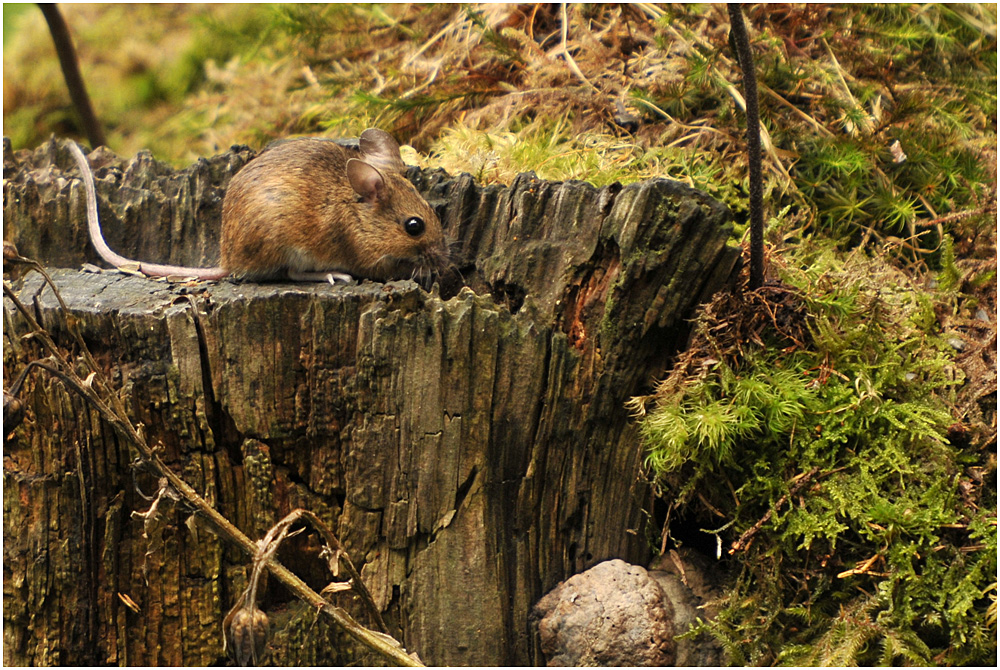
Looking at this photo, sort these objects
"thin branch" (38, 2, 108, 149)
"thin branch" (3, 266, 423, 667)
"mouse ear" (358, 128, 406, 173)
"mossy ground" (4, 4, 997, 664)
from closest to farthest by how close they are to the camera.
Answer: "thin branch" (3, 266, 423, 667)
"mossy ground" (4, 4, 997, 664)
"mouse ear" (358, 128, 406, 173)
"thin branch" (38, 2, 108, 149)

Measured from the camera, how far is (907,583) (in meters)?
2.70

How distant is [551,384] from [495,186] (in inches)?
31.7

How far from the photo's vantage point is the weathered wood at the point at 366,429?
273cm

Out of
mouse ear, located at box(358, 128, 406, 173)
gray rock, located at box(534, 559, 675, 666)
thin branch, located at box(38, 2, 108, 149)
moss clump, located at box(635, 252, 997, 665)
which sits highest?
thin branch, located at box(38, 2, 108, 149)

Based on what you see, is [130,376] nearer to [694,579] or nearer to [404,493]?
[404,493]

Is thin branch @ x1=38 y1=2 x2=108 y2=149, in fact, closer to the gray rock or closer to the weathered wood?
the weathered wood

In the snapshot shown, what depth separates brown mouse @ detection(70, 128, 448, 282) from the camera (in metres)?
3.16

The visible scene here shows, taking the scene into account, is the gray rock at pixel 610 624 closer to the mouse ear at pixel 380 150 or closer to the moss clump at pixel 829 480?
the moss clump at pixel 829 480

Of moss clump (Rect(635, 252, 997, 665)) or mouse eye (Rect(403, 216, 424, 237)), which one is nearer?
moss clump (Rect(635, 252, 997, 665))

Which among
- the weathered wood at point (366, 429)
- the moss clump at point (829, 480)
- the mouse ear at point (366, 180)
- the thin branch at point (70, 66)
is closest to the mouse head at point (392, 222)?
the mouse ear at point (366, 180)

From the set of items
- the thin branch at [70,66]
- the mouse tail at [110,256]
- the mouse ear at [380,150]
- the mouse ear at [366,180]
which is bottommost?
the mouse tail at [110,256]

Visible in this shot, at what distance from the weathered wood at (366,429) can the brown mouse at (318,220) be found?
0.30 metres

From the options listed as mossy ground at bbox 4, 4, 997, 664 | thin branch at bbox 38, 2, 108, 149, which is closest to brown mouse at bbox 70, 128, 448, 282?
mossy ground at bbox 4, 4, 997, 664

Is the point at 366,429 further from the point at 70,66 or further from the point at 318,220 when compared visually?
the point at 70,66
